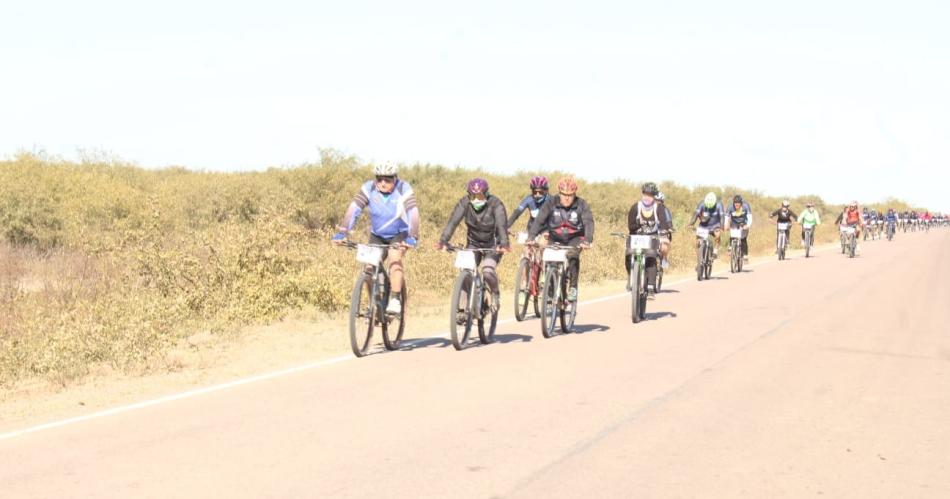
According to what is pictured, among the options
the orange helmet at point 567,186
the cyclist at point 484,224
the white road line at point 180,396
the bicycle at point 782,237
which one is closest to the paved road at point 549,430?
the white road line at point 180,396

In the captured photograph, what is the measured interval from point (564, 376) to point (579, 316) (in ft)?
20.0

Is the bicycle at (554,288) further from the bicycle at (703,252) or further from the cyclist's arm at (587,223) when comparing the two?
the bicycle at (703,252)

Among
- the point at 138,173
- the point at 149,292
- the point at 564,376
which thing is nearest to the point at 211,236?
the point at 149,292

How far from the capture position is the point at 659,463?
22.1 ft

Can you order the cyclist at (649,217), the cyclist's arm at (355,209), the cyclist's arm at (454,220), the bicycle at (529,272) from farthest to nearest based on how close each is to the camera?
the cyclist at (649,217), the bicycle at (529,272), the cyclist's arm at (454,220), the cyclist's arm at (355,209)

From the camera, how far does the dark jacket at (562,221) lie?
45.2 ft

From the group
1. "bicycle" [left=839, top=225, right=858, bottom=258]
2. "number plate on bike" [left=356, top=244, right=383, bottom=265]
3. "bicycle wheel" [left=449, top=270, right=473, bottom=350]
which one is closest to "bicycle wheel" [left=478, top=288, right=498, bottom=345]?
"bicycle wheel" [left=449, top=270, right=473, bottom=350]

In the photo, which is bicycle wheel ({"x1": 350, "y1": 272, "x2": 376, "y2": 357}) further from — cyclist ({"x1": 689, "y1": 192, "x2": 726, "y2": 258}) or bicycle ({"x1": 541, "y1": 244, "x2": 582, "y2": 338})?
cyclist ({"x1": 689, "y1": 192, "x2": 726, "y2": 258})

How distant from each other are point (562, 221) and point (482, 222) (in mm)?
1453

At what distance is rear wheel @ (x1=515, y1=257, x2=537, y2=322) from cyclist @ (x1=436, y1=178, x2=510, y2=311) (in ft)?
4.40

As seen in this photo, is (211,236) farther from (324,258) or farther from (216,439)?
(216,439)

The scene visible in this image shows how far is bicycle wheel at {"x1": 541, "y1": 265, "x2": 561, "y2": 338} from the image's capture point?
13.1 m

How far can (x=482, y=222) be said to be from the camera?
505 inches

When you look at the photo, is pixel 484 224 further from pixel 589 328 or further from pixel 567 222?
pixel 589 328
